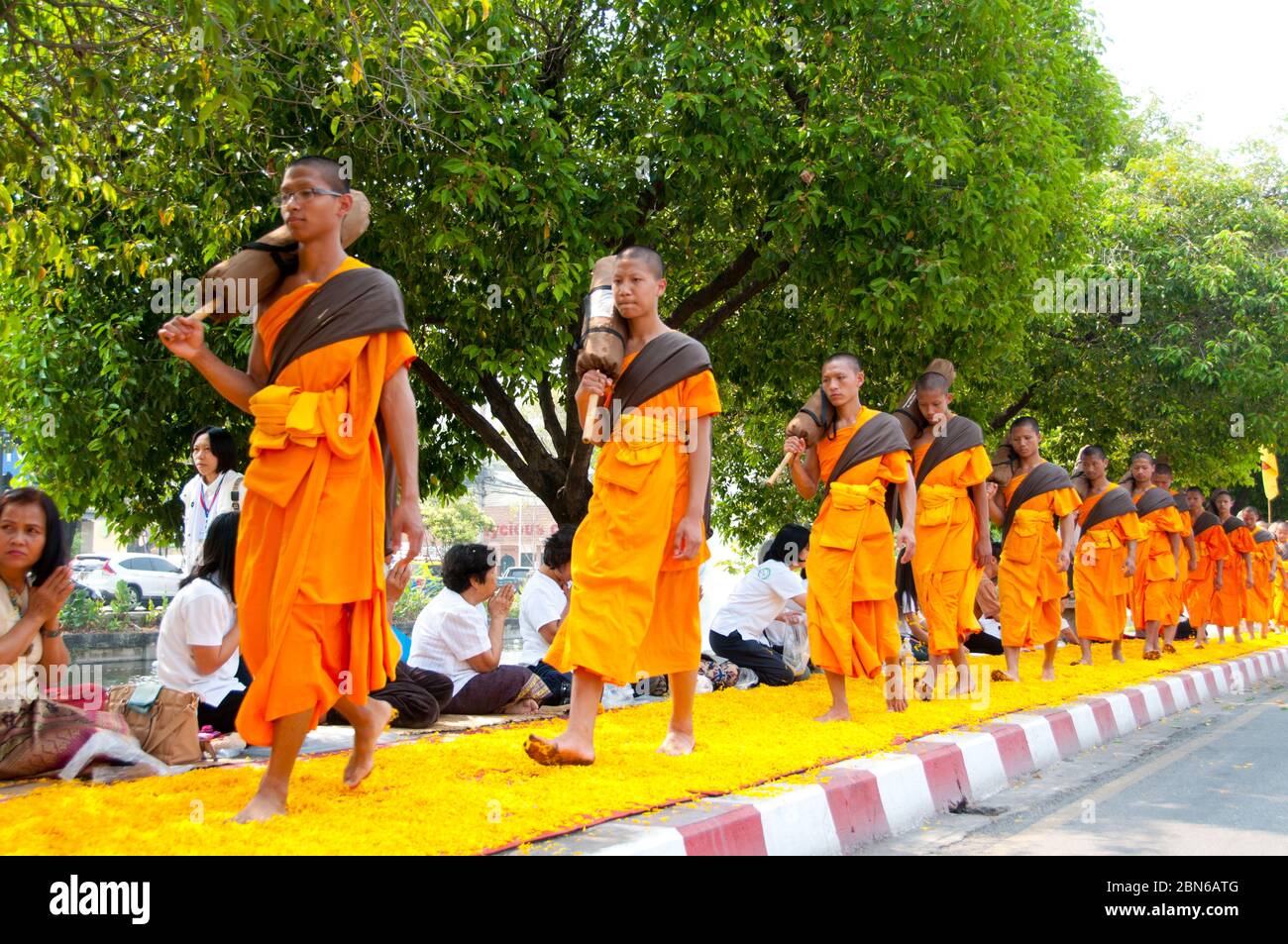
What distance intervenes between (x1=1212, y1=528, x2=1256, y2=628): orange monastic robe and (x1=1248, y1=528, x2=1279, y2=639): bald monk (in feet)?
1.48

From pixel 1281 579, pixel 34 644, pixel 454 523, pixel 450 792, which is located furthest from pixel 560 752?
pixel 454 523

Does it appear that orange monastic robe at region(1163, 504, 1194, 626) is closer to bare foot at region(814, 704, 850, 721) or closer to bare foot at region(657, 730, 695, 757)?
bare foot at region(814, 704, 850, 721)

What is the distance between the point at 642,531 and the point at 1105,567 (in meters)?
7.43

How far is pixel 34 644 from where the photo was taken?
16.4 ft

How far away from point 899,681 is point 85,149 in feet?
17.7

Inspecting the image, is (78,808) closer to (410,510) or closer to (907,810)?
(410,510)

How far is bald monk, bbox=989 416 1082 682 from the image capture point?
9.25 m

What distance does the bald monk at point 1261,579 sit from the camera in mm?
16297

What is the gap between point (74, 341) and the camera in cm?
880

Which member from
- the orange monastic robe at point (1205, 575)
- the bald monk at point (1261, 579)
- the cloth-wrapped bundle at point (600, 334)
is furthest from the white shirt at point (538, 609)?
the bald monk at point (1261, 579)

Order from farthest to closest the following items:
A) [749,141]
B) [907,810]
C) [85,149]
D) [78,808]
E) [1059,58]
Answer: [1059,58]
[749,141]
[85,149]
[907,810]
[78,808]

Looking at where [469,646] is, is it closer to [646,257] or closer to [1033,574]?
[646,257]

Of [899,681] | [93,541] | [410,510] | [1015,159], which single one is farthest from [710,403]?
[93,541]

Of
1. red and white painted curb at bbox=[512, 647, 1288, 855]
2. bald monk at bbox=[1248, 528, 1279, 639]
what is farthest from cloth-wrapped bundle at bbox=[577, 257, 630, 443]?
bald monk at bbox=[1248, 528, 1279, 639]
